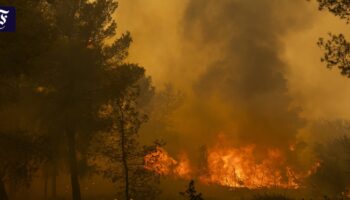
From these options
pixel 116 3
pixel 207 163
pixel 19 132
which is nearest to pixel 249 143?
pixel 207 163

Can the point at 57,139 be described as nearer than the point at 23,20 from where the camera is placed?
No

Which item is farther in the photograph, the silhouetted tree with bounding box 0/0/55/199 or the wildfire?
the wildfire

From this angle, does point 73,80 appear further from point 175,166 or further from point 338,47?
point 175,166

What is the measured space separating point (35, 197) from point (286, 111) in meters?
32.0

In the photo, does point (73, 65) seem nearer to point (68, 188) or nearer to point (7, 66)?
point (7, 66)

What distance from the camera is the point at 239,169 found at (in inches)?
1591

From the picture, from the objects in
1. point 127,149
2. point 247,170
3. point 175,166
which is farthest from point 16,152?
point 175,166

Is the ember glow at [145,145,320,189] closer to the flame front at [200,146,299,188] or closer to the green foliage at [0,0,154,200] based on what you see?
the flame front at [200,146,299,188]

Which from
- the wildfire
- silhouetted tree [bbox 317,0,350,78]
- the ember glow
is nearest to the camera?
silhouetted tree [bbox 317,0,350,78]

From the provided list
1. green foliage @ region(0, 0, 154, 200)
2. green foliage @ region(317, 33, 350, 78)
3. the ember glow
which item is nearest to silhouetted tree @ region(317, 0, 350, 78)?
green foliage @ region(317, 33, 350, 78)

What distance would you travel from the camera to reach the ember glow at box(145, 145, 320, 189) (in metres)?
38.6

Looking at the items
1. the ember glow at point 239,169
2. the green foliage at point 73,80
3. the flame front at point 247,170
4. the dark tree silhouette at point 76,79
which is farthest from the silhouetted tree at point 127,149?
the flame front at point 247,170

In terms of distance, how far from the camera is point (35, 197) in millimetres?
27766

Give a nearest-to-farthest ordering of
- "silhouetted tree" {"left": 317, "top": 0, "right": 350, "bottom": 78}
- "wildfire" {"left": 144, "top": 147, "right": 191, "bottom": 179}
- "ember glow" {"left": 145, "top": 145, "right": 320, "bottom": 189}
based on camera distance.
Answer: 1. "silhouetted tree" {"left": 317, "top": 0, "right": 350, "bottom": 78}
2. "ember glow" {"left": 145, "top": 145, "right": 320, "bottom": 189}
3. "wildfire" {"left": 144, "top": 147, "right": 191, "bottom": 179}
